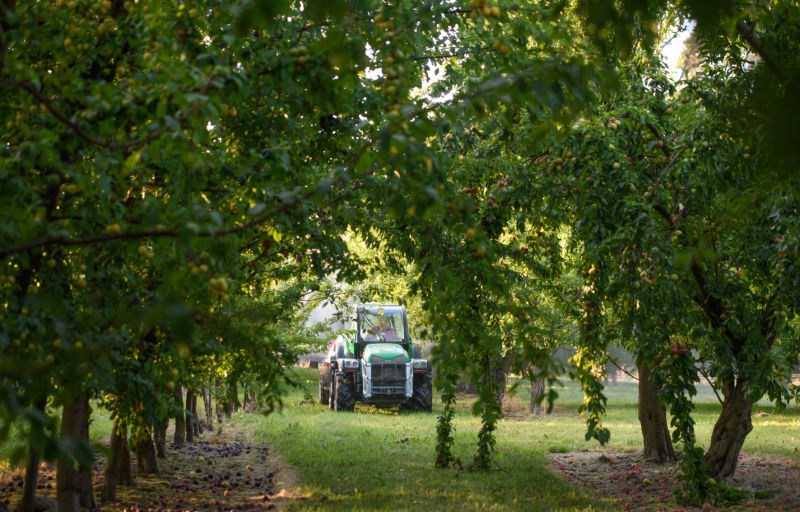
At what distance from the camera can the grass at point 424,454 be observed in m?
8.08

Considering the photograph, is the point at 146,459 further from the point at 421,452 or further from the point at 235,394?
the point at 235,394

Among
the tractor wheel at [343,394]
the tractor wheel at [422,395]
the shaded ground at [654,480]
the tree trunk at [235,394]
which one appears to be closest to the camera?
the tree trunk at [235,394]

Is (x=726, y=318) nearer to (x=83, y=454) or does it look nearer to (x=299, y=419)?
(x=83, y=454)

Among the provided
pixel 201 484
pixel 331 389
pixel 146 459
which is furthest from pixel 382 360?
pixel 146 459

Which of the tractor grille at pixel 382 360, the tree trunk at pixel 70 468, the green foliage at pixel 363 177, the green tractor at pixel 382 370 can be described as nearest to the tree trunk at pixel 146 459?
the green foliage at pixel 363 177

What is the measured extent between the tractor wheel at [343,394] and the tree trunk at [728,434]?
46.9ft

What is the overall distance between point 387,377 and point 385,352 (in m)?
0.77

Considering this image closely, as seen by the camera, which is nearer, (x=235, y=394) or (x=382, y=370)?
(x=235, y=394)

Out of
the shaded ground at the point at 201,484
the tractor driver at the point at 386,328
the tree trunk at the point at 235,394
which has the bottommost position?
the shaded ground at the point at 201,484

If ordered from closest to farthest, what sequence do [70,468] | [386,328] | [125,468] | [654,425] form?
[70,468], [125,468], [654,425], [386,328]

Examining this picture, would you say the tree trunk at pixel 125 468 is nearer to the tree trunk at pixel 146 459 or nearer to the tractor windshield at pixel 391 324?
the tree trunk at pixel 146 459

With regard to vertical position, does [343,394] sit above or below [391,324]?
below

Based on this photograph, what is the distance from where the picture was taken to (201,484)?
9180mm

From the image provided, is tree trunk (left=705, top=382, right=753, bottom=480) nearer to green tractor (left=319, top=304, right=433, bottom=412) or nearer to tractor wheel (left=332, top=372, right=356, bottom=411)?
green tractor (left=319, top=304, right=433, bottom=412)
